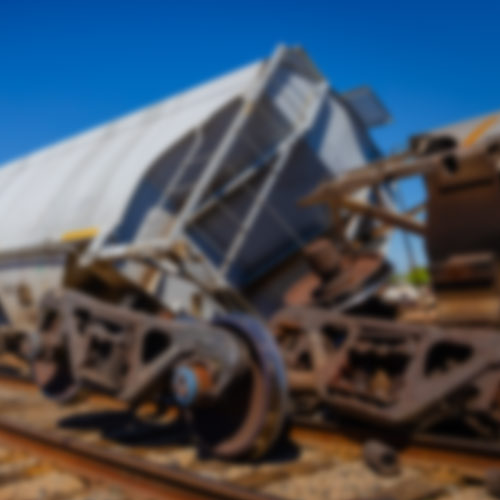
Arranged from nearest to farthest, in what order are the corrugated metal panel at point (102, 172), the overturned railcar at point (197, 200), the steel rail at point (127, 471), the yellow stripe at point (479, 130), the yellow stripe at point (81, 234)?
the steel rail at point (127, 471) < the yellow stripe at point (479, 130) < the yellow stripe at point (81, 234) < the overturned railcar at point (197, 200) < the corrugated metal panel at point (102, 172)

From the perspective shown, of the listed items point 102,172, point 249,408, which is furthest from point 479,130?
point 102,172

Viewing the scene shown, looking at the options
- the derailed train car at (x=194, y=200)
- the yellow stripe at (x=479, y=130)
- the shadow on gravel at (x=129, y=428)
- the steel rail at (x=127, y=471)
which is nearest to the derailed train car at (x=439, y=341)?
the yellow stripe at (x=479, y=130)

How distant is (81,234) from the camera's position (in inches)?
371

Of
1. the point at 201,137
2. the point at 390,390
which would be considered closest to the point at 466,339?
the point at 390,390

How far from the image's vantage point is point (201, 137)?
Result: 392 inches

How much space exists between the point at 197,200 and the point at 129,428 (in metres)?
5.39

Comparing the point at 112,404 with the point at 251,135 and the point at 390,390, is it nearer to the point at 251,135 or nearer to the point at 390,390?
the point at 390,390

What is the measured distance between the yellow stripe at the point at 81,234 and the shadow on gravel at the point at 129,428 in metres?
3.98

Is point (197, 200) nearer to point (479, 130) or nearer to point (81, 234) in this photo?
point (81, 234)

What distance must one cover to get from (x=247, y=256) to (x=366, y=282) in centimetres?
483

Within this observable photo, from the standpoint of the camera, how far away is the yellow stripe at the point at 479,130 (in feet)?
18.0

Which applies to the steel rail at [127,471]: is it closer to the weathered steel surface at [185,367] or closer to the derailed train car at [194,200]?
the weathered steel surface at [185,367]

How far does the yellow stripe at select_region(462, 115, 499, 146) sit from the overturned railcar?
4.65 meters

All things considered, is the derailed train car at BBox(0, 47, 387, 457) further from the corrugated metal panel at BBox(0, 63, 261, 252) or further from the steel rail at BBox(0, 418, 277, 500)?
the steel rail at BBox(0, 418, 277, 500)
